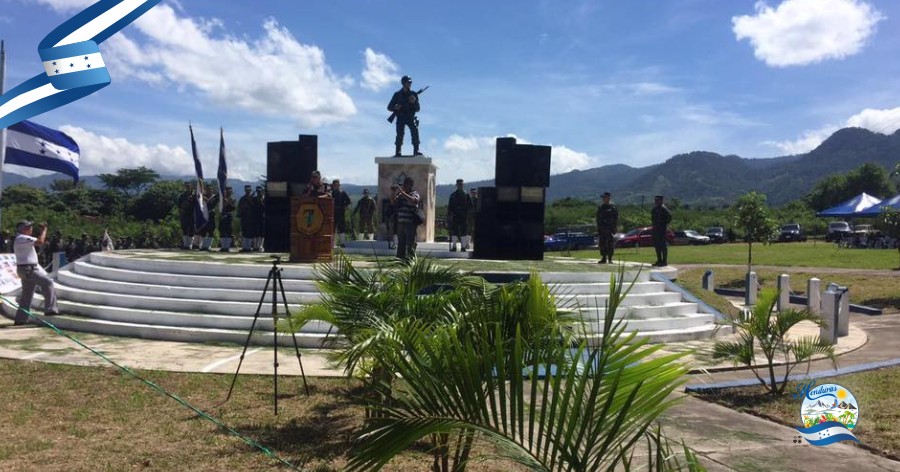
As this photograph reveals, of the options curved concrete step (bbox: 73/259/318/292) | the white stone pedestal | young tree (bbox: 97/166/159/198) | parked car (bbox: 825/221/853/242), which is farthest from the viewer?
young tree (bbox: 97/166/159/198)

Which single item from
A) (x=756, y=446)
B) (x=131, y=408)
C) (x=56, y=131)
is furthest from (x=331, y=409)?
(x=56, y=131)

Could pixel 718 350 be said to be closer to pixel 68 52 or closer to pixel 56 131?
pixel 68 52

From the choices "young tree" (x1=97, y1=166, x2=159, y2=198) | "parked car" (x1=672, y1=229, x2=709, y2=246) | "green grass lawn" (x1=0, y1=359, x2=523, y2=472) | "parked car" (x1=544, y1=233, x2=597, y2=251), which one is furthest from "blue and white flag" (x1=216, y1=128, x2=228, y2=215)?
"young tree" (x1=97, y1=166, x2=159, y2=198)

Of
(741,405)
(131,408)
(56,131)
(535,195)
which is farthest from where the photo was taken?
(535,195)

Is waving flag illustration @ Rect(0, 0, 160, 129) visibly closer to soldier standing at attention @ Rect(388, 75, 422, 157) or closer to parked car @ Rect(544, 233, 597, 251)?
soldier standing at attention @ Rect(388, 75, 422, 157)

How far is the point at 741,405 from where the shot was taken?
621 centimetres

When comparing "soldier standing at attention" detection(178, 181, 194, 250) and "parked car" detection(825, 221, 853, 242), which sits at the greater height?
"parked car" detection(825, 221, 853, 242)

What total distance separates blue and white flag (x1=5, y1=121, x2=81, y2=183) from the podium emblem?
145 inches

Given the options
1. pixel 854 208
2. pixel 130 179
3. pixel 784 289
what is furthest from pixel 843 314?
pixel 130 179

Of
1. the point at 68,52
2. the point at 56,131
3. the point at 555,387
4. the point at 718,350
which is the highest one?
the point at 56,131

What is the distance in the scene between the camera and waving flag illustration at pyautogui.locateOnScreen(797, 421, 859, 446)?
508 cm

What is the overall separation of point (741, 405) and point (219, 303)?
7059mm

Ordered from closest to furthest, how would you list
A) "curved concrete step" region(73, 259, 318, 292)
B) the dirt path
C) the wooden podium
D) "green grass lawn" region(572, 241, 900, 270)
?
"curved concrete step" region(73, 259, 318, 292) → the wooden podium → the dirt path → "green grass lawn" region(572, 241, 900, 270)

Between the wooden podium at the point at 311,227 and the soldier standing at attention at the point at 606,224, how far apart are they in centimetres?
604
